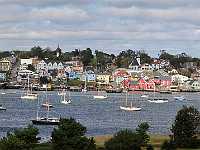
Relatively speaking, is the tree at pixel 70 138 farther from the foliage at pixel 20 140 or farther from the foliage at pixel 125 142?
the foliage at pixel 20 140

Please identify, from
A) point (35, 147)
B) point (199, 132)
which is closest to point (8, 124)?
point (199, 132)

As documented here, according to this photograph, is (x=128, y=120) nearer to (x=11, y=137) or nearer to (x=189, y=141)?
(x=189, y=141)

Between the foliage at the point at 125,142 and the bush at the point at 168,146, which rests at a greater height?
the foliage at the point at 125,142

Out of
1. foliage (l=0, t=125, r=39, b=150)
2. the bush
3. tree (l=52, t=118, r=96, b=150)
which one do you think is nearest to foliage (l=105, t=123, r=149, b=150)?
tree (l=52, t=118, r=96, b=150)

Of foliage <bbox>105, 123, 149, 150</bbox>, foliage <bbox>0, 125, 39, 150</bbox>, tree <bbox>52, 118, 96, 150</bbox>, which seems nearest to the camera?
foliage <bbox>0, 125, 39, 150</bbox>

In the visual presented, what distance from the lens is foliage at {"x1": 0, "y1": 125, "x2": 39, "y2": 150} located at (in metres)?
39.1

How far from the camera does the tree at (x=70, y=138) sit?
40469 mm

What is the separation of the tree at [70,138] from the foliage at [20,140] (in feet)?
6.25

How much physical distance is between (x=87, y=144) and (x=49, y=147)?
10.5 ft

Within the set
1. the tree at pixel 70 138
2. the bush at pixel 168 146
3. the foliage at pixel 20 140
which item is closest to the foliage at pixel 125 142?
the tree at pixel 70 138

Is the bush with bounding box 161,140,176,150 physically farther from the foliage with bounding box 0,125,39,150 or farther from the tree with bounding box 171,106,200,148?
the foliage with bounding box 0,125,39,150

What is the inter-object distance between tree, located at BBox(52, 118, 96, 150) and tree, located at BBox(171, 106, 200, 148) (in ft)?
26.9

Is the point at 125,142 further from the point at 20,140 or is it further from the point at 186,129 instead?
the point at 186,129

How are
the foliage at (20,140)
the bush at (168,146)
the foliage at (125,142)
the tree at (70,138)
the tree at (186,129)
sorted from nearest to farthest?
the foliage at (20,140)
the tree at (70,138)
the foliage at (125,142)
the bush at (168,146)
the tree at (186,129)
